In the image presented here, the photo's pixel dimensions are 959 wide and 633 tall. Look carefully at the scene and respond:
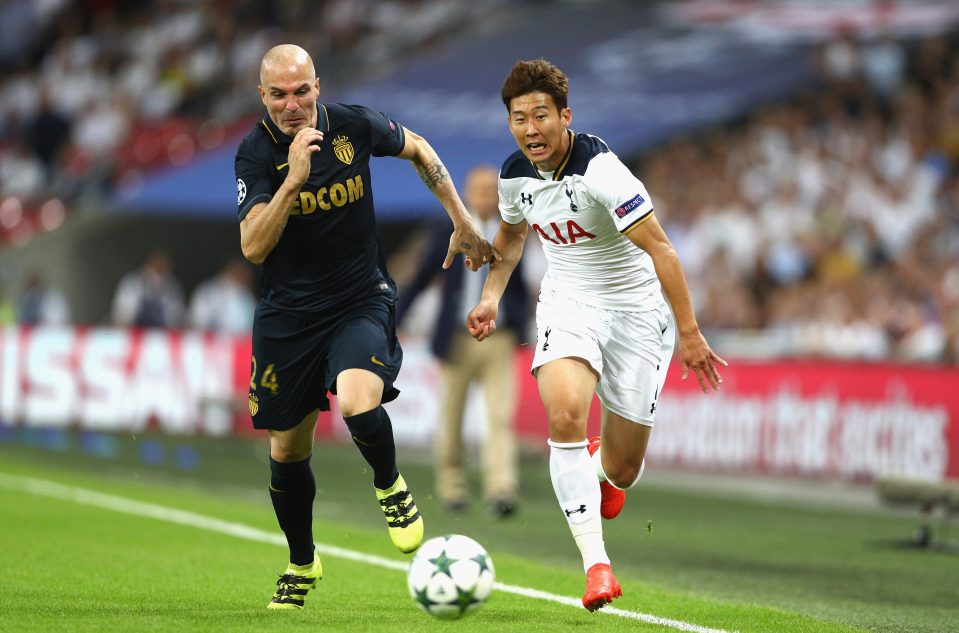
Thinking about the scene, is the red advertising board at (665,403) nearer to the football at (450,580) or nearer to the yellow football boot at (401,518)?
the yellow football boot at (401,518)

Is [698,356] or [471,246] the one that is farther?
[471,246]

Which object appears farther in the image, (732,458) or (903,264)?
(903,264)

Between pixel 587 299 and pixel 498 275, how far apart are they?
0.49m

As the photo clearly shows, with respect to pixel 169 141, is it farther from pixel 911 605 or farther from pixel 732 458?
pixel 911 605

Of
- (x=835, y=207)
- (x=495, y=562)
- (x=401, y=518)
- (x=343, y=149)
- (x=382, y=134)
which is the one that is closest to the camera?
(x=401, y=518)

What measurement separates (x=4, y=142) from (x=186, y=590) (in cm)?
1955

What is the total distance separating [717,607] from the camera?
735 cm

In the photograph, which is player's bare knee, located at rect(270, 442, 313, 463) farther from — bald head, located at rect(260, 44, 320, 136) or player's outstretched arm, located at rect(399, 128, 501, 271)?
bald head, located at rect(260, 44, 320, 136)

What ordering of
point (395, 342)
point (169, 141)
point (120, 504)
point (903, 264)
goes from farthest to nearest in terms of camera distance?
point (169, 141), point (903, 264), point (120, 504), point (395, 342)

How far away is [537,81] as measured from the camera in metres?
6.83

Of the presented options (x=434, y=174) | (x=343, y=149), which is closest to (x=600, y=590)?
(x=434, y=174)

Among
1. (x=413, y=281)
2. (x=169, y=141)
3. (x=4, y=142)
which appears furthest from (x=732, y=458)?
(x=4, y=142)

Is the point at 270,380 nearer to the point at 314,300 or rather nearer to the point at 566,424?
the point at 314,300

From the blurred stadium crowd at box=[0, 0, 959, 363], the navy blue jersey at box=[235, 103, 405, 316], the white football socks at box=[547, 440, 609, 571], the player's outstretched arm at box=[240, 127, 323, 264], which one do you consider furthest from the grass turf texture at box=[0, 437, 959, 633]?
the blurred stadium crowd at box=[0, 0, 959, 363]
